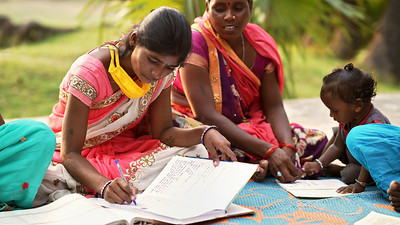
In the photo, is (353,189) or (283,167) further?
(283,167)

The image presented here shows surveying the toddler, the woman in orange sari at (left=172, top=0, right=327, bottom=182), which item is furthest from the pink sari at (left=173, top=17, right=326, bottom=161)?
the toddler

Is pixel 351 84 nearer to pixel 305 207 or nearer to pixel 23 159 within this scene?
pixel 305 207

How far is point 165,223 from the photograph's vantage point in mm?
2209

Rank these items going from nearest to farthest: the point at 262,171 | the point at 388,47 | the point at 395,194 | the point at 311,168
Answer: the point at 395,194 < the point at 262,171 < the point at 311,168 < the point at 388,47

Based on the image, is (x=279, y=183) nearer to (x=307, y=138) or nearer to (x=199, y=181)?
(x=307, y=138)

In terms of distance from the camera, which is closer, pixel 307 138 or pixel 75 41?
pixel 307 138

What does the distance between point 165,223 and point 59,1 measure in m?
10.9

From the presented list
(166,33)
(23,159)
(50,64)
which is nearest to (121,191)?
(23,159)

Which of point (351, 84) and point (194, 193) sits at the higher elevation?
point (351, 84)

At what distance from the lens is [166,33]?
235 cm

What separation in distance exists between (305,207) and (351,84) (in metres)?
0.76

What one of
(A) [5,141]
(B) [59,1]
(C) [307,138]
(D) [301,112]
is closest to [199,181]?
(A) [5,141]

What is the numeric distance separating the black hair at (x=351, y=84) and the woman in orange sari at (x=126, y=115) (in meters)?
0.78

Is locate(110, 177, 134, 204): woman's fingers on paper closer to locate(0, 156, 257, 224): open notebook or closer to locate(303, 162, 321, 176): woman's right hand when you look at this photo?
locate(0, 156, 257, 224): open notebook
